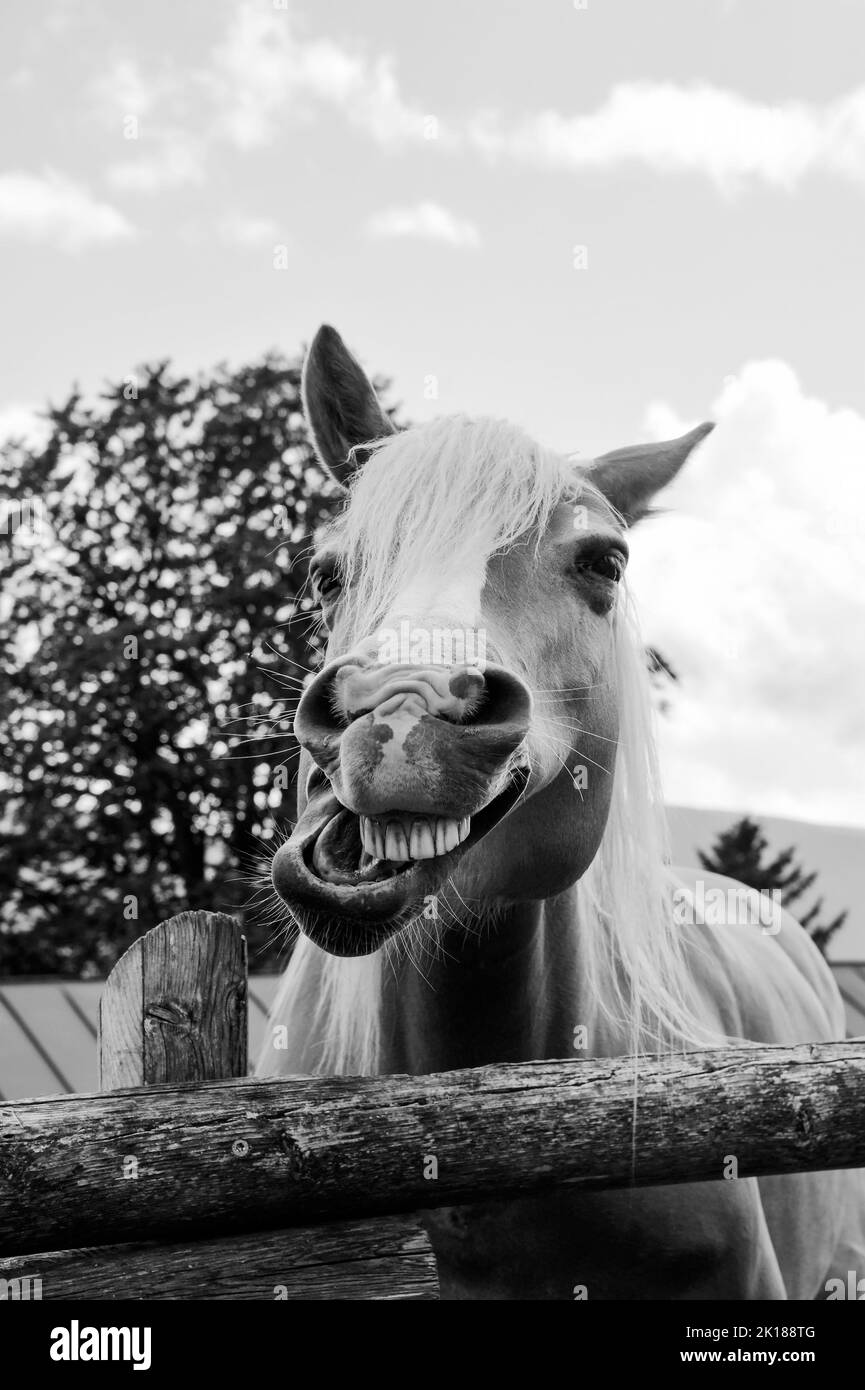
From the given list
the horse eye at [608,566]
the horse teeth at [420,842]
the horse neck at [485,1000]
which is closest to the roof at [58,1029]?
the horse neck at [485,1000]

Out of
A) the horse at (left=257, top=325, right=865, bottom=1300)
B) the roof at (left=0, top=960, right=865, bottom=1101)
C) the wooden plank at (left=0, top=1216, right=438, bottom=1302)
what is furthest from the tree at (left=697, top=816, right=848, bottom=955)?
the wooden plank at (left=0, top=1216, right=438, bottom=1302)

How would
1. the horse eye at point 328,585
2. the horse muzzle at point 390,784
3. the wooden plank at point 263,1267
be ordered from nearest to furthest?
the horse muzzle at point 390,784
the wooden plank at point 263,1267
the horse eye at point 328,585

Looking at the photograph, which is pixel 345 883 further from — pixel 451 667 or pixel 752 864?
pixel 752 864

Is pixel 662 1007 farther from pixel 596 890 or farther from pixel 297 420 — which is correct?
pixel 297 420

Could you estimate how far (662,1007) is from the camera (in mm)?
3258

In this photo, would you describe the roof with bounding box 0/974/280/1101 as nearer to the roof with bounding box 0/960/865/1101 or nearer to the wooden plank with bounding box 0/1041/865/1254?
the roof with bounding box 0/960/865/1101

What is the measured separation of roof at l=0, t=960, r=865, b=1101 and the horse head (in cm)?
616

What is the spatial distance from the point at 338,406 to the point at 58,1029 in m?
7.63

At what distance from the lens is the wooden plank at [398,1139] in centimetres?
213

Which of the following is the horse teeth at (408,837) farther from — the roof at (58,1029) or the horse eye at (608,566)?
the roof at (58,1029)

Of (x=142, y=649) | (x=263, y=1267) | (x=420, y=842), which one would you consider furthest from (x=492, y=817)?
(x=142, y=649)

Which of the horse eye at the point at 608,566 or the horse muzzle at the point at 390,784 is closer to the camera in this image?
the horse muzzle at the point at 390,784

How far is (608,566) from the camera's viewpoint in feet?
9.34

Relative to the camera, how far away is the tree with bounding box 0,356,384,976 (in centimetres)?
1689
